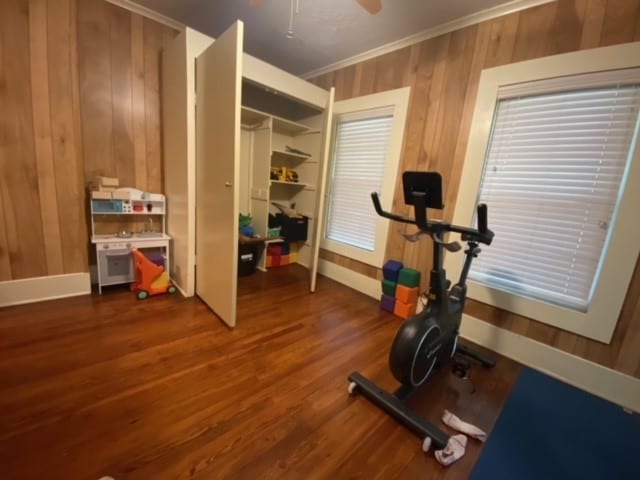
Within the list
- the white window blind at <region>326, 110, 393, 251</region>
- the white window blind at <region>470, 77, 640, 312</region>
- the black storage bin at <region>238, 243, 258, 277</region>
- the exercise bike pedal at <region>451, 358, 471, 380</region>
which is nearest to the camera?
the white window blind at <region>470, 77, 640, 312</region>

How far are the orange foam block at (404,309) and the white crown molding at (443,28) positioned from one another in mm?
2370

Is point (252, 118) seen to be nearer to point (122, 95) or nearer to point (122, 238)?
point (122, 95)

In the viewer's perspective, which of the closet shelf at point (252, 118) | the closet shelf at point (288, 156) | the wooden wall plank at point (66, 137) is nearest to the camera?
the wooden wall plank at point (66, 137)

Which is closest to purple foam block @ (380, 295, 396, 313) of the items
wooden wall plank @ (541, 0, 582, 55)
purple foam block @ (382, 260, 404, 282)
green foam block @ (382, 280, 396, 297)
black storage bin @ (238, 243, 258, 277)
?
green foam block @ (382, 280, 396, 297)

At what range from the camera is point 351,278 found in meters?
3.19

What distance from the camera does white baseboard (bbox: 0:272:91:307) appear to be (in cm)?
211

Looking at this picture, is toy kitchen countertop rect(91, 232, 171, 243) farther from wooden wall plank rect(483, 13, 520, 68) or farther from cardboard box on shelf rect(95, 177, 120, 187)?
wooden wall plank rect(483, 13, 520, 68)

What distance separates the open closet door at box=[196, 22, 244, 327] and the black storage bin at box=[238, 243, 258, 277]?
28.5 inches

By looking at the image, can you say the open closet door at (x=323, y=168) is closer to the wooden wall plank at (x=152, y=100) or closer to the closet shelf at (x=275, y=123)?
the closet shelf at (x=275, y=123)

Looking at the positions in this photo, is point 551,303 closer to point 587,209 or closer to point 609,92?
point 587,209

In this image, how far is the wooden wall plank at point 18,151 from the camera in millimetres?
1932

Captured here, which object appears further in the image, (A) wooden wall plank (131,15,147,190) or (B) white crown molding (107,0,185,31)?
(A) wooden wall plank (131,15,147,190)

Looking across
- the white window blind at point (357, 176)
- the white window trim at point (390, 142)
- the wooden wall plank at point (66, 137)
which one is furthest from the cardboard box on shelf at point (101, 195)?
the white window trim at point (390, 142)

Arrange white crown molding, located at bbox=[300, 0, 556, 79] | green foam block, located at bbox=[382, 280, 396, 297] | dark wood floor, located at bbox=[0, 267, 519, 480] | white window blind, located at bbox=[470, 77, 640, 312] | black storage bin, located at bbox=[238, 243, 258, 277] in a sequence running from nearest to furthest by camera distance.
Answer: dark wood floor, located at bbox=[0, 267, 519, 480] < white window blind, located at bbox=[470, 77, 640, 312] < white crown molding, located at bbox=[300, 0, 556, 79] < green foam block, located at bbox=[382, 280, 396, 297] < black storage bin, located at bbox=[238, 243, 258, 277]
